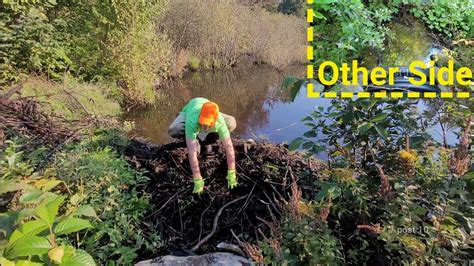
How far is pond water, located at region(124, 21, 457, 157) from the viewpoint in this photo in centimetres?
962

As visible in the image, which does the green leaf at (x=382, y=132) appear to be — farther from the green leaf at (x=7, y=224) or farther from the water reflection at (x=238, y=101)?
the water reflection at (x=238, y=101)

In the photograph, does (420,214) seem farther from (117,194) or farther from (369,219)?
(117,194)

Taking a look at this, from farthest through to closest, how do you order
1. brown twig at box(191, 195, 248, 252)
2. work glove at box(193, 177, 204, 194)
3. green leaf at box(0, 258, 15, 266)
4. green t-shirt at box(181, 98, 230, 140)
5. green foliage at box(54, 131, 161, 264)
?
green t-shirt at box(181, 98, 230, 140) → work glove at box(193, 177, 204, 194) → brown twig at box(191, 195, 248, 252) → green foliage at box(54, 131, 161, 264) → green leaf at box(0, 258, 15, 266)

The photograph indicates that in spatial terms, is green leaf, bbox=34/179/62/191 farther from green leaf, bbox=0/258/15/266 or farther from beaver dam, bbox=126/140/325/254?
beaver dam, bbox=126/140/325/254

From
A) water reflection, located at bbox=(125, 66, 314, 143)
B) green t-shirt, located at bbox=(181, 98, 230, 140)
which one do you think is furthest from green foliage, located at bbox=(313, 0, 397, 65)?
water reflection, located at bbox=(125, 66, 314, 143)

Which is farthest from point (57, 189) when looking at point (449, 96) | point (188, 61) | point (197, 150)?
point (188, 61)

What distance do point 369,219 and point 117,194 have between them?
1.76 m

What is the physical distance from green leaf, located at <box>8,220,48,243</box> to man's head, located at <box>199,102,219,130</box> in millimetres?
1837

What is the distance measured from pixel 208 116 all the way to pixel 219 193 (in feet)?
2.18

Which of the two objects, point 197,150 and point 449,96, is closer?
point 449,96

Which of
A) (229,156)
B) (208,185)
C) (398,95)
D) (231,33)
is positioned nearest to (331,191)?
(398,95)

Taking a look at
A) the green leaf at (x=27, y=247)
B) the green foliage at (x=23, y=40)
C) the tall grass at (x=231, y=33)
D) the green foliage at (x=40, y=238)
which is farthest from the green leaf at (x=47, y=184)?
the tall grass at (x=231, y=33)

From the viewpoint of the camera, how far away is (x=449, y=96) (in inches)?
69.8

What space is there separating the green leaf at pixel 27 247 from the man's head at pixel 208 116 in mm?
1912
